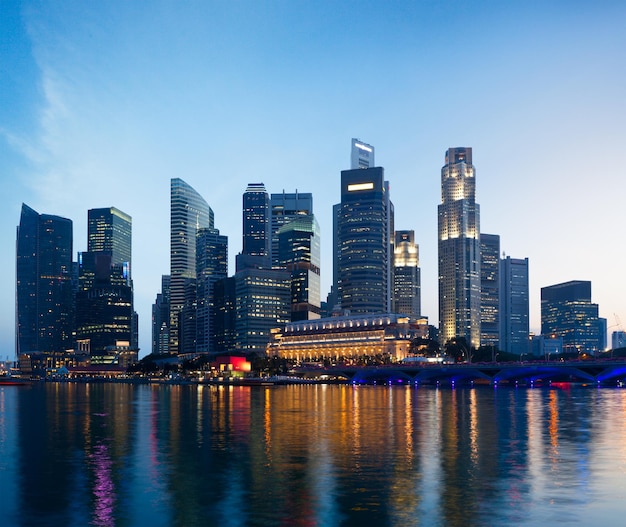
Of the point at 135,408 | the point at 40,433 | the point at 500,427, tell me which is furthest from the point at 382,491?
the point at 135,408

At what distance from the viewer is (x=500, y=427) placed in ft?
276

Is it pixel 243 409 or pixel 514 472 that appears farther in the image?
pixel 243 409

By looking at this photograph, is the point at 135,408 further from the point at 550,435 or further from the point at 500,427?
the point at 550,435

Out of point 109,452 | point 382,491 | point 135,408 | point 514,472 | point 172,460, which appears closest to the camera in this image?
point 382,491

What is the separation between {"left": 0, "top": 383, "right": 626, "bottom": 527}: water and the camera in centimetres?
3819

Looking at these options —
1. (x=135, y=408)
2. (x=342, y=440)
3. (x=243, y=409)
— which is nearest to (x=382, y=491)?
(x=342, y=440)

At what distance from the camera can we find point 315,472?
5059 centimetres

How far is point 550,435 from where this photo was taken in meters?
75.2

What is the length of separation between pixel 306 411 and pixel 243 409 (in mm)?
12040

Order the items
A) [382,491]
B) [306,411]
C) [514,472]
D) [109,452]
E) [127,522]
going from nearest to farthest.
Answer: [127,522] < [382,491] < [514,472] < [109,452] < [306,411]

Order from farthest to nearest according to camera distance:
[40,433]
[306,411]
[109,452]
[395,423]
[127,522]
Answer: [306,411] → [395,423] → [40,433] → [109,452] → [127,522]

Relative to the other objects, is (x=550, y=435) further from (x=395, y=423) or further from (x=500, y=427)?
(x=395, y=423)

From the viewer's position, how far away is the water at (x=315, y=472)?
38188 mm

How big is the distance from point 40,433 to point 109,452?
22360 mm
